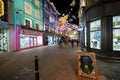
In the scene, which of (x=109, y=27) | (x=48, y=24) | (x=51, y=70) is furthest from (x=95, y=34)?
(x=48, y=24)

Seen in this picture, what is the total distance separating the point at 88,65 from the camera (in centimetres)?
493

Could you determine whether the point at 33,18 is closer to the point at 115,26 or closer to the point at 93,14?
the point at 93,14

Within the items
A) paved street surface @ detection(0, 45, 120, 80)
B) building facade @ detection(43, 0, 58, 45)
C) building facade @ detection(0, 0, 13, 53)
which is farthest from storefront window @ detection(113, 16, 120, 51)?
building facade @ detection(43, 0, 58, 45)

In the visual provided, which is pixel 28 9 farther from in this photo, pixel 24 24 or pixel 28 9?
pixel 24 24

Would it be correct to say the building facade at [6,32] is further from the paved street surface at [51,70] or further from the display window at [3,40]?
the paved street surface at [51,70]

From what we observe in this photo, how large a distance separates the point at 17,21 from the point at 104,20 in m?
13.6

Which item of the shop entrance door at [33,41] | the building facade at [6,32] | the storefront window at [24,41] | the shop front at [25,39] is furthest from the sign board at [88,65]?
the shop entrance door at [33,41]

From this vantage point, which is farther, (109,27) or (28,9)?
(28,9)

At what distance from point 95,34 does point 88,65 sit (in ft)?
22.3

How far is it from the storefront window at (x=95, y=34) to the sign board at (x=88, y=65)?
578cm

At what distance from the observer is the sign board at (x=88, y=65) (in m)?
4.76

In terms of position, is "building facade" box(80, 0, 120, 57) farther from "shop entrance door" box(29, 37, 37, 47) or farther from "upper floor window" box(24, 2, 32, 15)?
"shop entrance door" box(29, 37, 37, 47)

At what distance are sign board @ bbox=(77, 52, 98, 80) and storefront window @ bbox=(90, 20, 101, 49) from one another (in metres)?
5.78

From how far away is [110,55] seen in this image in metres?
8.99
